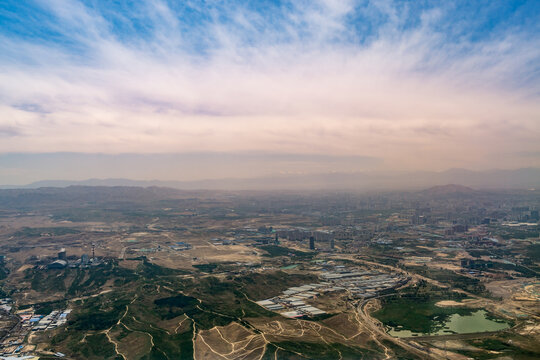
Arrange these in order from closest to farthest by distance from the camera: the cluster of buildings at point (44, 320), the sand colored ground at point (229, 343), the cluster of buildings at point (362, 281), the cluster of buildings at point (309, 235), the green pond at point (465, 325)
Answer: the sand colored ground at point (229, 343)
the green pond at point (465, 325)
the cluster of buildings at point (44, 320)
the cluster of buildings at point (362, 281)
the cluster of buildings at point (309, 235)

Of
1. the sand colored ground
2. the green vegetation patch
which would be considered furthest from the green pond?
the sand colored ground

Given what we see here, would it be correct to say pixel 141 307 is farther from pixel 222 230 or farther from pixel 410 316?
pixel 222 230

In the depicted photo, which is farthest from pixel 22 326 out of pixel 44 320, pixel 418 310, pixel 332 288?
pixel 418 310

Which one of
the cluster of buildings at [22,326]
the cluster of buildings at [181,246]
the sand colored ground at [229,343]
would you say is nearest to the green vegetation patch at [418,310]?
the sand colored ground at [229,343]

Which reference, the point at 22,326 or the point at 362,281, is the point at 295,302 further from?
the point at 22,326

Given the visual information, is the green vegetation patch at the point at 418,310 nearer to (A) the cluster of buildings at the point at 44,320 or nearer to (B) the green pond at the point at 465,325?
(B) the green pond at the point at 465,325

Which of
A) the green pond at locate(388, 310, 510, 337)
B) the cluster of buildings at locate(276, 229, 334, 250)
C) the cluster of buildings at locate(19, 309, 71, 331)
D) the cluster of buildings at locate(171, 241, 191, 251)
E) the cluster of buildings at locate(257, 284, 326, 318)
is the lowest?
the cluster of buildings at locate(171, 241, 191, 251)

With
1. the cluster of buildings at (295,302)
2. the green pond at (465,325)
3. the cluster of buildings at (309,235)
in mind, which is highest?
the cluster of buildings at (309,235)

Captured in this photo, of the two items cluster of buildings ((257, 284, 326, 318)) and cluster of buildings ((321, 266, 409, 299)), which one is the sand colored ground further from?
cluster of buildings ((321, 266, 409, 299))
